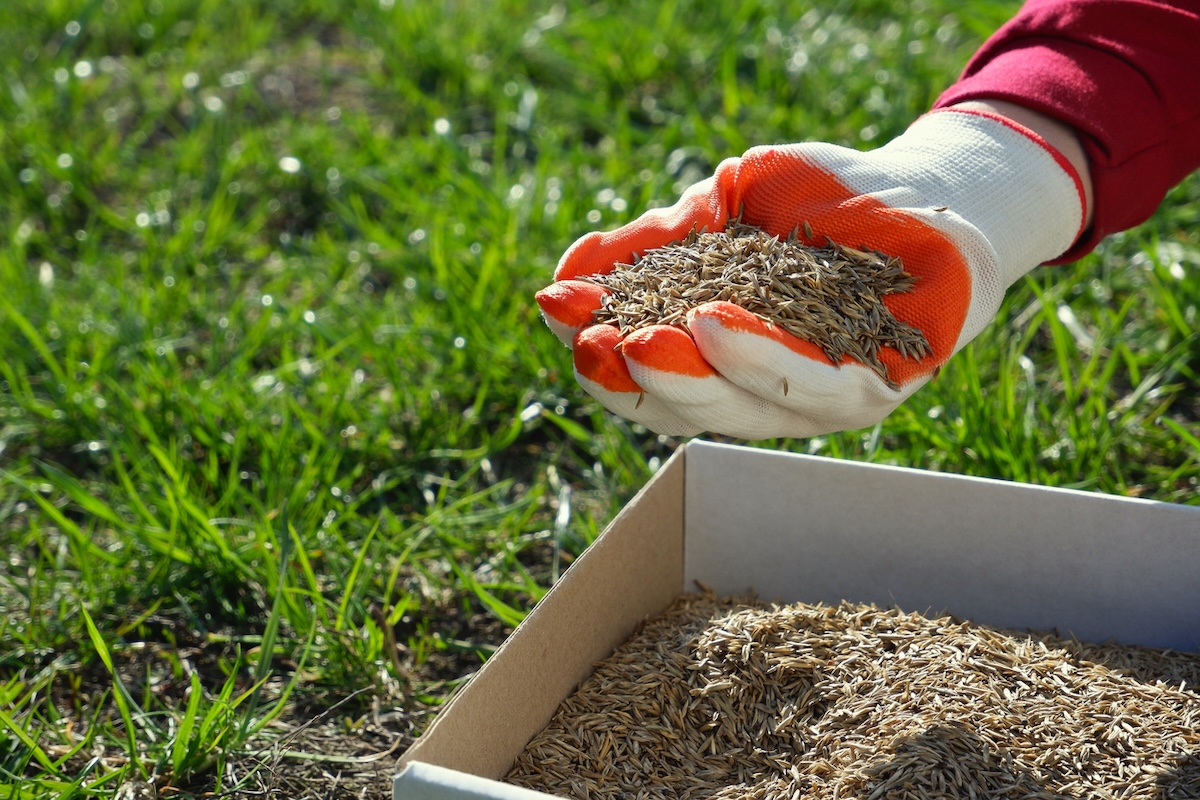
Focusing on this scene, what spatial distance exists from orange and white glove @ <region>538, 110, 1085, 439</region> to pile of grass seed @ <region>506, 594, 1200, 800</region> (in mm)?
308

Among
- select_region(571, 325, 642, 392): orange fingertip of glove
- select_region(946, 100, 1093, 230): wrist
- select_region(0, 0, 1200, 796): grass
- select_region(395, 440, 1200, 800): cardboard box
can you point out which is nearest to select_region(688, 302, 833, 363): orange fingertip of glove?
select_region(571, 325, 642, 392): orange fingertip of glove

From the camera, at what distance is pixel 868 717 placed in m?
1.50

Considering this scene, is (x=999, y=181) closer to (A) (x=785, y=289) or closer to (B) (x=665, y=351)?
(A) (x=785, y=289)

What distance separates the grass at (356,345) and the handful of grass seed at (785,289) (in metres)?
0.64

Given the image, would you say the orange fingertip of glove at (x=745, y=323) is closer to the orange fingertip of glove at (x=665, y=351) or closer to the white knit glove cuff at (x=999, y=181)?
the orange fingertip of glove at (x=665, y=351)

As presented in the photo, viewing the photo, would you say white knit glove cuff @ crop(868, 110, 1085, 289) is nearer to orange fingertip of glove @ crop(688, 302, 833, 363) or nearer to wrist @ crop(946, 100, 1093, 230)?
wrist @ crop(946, 100, 1093, 230)

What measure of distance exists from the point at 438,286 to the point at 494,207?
316 mm

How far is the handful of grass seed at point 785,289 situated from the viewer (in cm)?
156

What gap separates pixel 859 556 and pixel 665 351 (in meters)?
0.58

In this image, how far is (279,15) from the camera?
4418mm

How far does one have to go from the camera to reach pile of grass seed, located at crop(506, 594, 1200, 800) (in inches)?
55.8

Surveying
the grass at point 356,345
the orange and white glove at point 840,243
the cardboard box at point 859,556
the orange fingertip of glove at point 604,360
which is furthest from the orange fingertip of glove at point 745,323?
the grass at point 356,345

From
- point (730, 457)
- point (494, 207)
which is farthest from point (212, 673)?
point (494, 207)

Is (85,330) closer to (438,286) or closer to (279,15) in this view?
(438,286)
